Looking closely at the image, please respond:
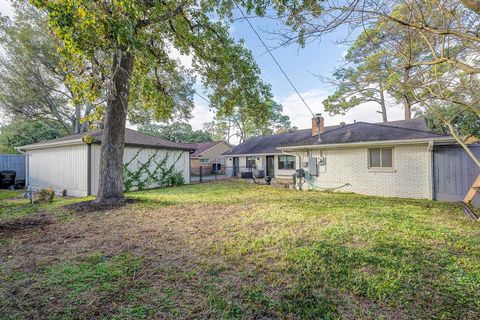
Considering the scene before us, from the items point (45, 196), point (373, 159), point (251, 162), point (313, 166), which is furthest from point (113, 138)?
point (251, 162)

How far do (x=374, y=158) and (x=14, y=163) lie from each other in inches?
805

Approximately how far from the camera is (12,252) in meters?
3.61

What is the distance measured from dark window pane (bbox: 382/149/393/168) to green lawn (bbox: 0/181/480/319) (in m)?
3.84

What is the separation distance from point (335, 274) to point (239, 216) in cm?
332

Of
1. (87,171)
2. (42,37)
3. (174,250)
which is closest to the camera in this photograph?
(174,250)

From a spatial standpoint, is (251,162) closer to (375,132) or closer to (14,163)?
(375,132)

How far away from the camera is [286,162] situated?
16.9 metres

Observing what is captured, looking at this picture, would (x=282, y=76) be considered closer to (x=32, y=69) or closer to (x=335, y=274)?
(x=335, y=274)

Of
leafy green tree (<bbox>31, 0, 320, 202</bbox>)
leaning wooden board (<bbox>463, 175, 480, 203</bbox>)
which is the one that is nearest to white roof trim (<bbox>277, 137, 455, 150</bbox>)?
leaning wooden board (<bbox>463, 175, 480, 203</bbox>)

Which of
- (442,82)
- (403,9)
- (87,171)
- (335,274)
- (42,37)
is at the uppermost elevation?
(42,37)

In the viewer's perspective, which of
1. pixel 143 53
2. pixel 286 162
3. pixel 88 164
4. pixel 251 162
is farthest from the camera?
pixel 251 162

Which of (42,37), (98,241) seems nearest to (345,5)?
(98,241)

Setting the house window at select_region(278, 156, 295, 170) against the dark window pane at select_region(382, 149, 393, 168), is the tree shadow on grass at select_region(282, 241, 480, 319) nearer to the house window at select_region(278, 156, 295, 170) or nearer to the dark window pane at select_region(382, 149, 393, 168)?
the dark window pane at select_region(382, 149, 393, 168)

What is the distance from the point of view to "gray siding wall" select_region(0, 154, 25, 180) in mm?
13906
